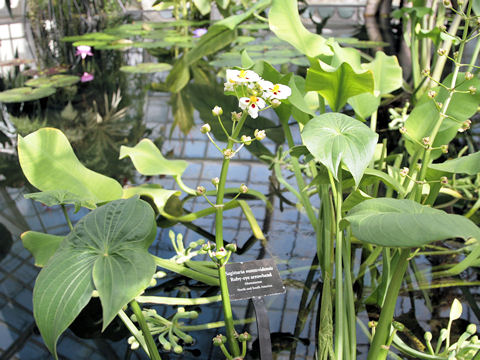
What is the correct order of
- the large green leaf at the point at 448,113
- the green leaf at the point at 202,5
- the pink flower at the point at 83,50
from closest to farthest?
1. the large green leaf at the point at 448,113
2. the pink flower at the point at 83,50
3. the green leaf at the point at 202,5

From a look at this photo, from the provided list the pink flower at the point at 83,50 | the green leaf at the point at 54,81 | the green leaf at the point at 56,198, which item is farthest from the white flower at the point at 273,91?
the pink flower at the point at 83,50

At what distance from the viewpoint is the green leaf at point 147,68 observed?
9.27 feet

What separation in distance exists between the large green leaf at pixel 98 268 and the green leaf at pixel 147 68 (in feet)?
6.87

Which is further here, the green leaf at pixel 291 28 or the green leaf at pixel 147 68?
the green leaf at pixel 147 68

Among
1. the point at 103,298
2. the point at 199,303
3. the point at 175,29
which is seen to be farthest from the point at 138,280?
the point at 175,29

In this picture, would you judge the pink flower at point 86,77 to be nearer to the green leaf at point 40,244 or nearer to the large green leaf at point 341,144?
the green leaf at point 40,244

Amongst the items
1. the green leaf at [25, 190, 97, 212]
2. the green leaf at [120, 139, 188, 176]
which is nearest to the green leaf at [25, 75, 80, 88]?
the green leaf at [120, 139, 188, 176]

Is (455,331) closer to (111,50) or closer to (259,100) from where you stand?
(259,100)

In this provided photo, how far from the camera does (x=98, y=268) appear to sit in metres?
0.74

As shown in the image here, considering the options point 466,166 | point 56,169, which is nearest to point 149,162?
point 56,169

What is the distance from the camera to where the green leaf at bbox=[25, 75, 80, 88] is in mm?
Answer: 2586

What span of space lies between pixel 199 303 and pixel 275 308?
0.21 metres

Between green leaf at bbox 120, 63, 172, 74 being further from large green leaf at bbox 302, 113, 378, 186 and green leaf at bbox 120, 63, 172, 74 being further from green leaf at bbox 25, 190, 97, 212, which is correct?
large green leaf at bbox 302, 113, 378, 186

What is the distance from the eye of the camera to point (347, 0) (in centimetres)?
469
